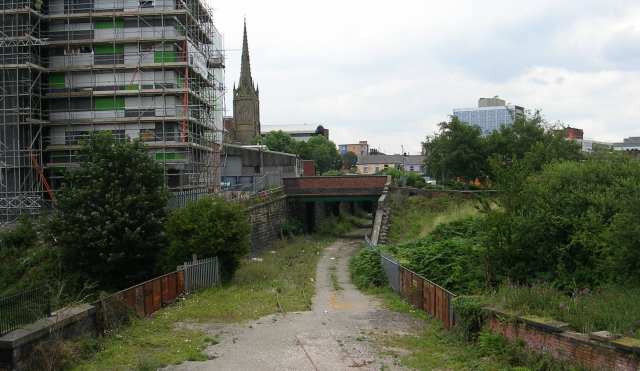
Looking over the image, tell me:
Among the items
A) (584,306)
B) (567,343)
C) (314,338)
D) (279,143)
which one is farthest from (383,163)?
(567,343)

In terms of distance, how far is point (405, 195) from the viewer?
148 feet

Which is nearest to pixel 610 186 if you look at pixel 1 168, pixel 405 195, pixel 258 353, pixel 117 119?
pixel 258 353

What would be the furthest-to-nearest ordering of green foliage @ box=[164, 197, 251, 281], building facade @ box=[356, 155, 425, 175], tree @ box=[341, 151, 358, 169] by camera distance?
building facade @ box=[356, 155, 425, 175] → tree @ box=[341, 151, 358, 169] → green foliage @ box=[164, 197, 251, 281]

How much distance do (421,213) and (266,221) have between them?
1036 cm

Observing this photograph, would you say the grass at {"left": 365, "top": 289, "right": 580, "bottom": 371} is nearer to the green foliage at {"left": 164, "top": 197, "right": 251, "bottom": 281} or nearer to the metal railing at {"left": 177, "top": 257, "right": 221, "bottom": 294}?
the metal railing at {"left": 177, "top": 257, "right": 221, "bottom": 294}

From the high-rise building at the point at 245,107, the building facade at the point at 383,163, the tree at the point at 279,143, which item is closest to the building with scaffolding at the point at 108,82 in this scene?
the tree at the point at 279,143

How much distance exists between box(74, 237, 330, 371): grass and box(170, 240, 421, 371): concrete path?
1.85 ft

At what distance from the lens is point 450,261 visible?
2267 cm

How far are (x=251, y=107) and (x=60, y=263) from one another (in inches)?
3416

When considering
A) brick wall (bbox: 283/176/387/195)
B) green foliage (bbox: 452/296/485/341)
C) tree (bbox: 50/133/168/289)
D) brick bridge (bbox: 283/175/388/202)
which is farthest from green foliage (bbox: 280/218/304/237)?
green foliage (bbox: 452/296/485/341)

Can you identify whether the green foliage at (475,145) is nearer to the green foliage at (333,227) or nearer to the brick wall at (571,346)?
the green foliage at (333,227)

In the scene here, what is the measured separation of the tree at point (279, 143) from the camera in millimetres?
102062

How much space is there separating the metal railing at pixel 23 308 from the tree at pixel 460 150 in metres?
41.4

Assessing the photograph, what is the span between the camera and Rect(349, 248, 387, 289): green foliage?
25.3 m
